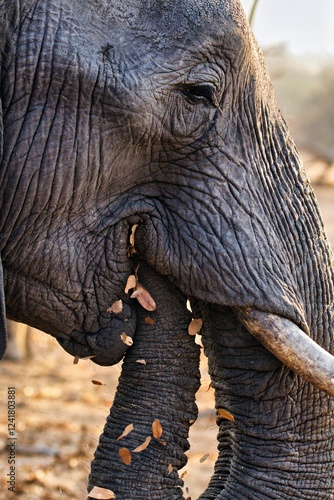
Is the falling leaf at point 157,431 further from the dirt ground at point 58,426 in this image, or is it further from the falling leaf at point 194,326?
the dirt ground at point 58,426

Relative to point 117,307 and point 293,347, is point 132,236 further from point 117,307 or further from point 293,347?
point 293,347

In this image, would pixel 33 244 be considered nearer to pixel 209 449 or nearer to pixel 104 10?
pixel 104 10

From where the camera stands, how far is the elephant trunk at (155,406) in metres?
3.80

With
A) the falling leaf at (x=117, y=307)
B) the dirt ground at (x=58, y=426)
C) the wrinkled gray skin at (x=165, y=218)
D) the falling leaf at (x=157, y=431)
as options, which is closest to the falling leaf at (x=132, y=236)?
the wrinkled gray skin at (x=165, y=218)

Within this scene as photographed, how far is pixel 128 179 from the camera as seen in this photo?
12.0ft

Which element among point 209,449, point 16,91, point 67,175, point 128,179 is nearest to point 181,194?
point 128,179

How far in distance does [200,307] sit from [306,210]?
0.53 meters

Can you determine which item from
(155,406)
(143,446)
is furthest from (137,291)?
(143,446)

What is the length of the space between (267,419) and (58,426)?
14.8ft

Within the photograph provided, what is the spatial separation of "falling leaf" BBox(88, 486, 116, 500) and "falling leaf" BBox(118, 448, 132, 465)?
12cm

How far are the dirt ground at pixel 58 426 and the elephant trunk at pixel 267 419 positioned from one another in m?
0.91

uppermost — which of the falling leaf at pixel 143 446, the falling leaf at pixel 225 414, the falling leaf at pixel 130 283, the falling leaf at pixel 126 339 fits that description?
the falling leaf at pixel 130 283

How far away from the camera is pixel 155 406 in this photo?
384 cm

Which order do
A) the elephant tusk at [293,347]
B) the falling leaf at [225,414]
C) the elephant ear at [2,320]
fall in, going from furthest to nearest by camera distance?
1. the falling leaf at [225,414]
2. the elephant tusk at [293,347]
3. the elephant ear at [2,320]
